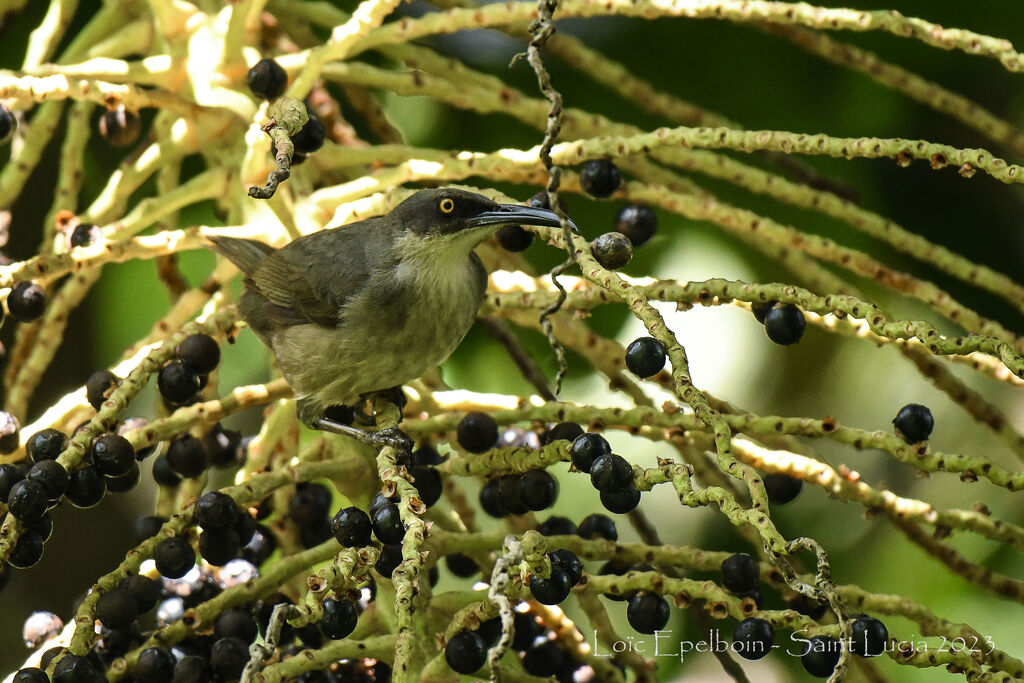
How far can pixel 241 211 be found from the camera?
259 centimetres

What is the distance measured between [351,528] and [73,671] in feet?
1.66

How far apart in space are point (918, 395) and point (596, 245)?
2458mm

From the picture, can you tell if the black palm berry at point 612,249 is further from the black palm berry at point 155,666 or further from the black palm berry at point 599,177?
the black palm berry at point 155,666

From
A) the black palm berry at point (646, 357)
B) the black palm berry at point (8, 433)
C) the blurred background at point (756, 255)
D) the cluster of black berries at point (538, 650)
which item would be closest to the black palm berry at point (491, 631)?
the cluster of black berries at point (538, 650)

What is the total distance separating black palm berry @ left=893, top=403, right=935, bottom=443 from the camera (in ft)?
7.00

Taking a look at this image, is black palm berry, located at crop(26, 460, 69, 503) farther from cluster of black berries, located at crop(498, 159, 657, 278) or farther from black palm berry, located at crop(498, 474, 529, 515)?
cluster of black berries, located at crop(498, 159, 657, 278)

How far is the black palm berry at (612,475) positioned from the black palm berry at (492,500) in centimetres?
38

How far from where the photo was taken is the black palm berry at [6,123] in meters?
2.42

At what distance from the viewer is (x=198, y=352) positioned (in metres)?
2.20

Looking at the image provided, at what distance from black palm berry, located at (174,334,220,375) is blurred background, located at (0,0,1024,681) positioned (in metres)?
1.38

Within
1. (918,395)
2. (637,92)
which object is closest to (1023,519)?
(918,395)

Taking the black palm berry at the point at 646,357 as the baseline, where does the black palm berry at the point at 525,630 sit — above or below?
below

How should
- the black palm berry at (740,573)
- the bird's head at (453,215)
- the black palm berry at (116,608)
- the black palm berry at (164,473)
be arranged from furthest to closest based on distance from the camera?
the bird's head at (453,215)
the black palm berry at (164,473)
the black palm berry at (740,573)
the black palm berry at (116,608)

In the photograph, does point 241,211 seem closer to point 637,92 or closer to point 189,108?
point 189,108
